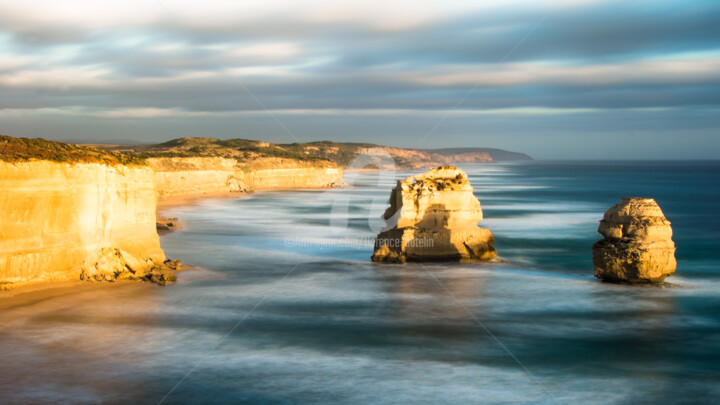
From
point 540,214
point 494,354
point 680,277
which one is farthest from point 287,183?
point 494,354

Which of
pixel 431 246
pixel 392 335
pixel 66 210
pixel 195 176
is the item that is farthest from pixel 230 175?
pixel 392 335

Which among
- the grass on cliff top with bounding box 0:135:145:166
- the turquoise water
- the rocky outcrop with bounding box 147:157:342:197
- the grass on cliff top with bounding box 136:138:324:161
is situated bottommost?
the turquoise water

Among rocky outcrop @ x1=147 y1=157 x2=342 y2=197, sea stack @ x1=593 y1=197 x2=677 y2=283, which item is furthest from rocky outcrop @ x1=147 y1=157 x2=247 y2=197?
sea stack @ x1=593 y1=197 x2=677 y2=283

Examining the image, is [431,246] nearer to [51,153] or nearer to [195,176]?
[51,153]

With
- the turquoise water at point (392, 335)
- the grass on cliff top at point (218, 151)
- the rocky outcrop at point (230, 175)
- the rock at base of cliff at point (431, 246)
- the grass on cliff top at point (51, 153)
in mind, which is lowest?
the turquoise water at point (392, 335)

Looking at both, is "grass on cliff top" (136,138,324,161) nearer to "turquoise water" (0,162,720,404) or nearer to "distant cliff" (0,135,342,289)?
"distant cliff" (0,135,342,289)

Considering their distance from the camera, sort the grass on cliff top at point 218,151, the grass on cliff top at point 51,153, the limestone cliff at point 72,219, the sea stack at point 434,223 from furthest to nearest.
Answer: the grass on cliff top at point 218,151 < the sea stack at point 434,223 < the grass on cliff top at point 51,153 < the limestone cliff at point 72,219

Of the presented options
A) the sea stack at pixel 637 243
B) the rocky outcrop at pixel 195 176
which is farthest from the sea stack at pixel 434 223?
the rocky outcrop at pixel 195 176

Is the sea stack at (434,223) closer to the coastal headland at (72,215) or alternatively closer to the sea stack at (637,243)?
the sea stack at (637,243)
